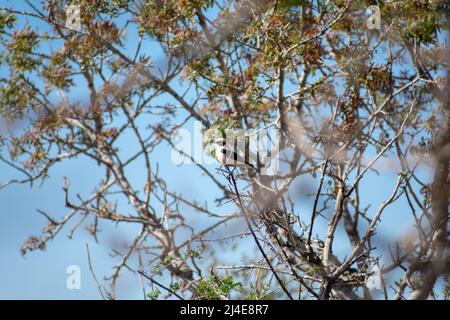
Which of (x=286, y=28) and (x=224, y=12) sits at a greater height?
(x=224, y=12)

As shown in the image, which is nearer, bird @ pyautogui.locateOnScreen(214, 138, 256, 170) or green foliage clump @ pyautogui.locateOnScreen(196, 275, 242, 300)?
green foliage clump @ pyautogui.locateOnScreen(196, 275, 242, 300)

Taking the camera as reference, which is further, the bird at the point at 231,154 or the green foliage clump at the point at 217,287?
the bird at the point at 231,154

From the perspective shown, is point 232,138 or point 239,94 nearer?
point 232,138

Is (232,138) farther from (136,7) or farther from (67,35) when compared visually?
(67,35)

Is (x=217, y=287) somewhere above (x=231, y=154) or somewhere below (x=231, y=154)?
below

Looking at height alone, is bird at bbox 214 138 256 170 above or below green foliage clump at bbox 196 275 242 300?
above

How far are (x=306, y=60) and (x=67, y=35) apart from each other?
2.73m

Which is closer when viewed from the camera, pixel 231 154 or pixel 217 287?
pixel 217 287

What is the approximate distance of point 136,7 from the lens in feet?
21.5

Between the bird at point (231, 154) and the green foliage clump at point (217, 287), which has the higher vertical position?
the bird at point (231, 154)
